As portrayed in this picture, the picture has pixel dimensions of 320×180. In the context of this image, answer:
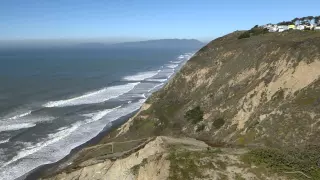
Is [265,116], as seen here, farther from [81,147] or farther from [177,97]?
[81,147]

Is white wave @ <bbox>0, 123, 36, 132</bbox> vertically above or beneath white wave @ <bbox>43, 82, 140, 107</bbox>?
beneath

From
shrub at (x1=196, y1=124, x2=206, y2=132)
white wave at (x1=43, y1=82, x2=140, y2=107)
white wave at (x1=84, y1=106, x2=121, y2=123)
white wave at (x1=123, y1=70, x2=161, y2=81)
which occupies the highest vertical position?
shrub at (x1=196, y1=124, x2=206, y2=132)

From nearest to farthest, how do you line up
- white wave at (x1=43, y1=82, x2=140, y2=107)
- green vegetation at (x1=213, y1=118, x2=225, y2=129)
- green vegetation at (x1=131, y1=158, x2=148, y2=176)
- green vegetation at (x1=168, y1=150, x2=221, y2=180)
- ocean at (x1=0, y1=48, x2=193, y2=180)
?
green vegetation at (x1=168, y1=150, x2=221, y2=180), green vegetation at (x1=131, y1=158, x2=148, y2=176), green vegetation at (x1=213, y1=118, x2=225, y2=129), ocean at (x1=0, y1=48, x2=193, y2=180), white wave at (x1=43, y1=82, x2=140, y2=107)

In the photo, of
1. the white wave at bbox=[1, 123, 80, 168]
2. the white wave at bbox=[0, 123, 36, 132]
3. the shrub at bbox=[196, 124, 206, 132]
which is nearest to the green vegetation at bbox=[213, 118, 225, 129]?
the shrub at bbox=[196, 124, 206, 132]

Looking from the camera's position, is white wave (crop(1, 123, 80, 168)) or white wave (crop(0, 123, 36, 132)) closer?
white wave (crop(1, 123, 80, 168))

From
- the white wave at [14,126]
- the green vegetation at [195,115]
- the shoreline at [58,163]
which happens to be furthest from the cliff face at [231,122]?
the white wave at [14,126]

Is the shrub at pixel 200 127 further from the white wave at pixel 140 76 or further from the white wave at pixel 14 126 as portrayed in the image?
the white wave at pixel 140 76

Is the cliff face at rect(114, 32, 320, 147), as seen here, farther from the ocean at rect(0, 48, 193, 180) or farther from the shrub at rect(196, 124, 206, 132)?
the ocean at rect(0, 48, 193, 180)

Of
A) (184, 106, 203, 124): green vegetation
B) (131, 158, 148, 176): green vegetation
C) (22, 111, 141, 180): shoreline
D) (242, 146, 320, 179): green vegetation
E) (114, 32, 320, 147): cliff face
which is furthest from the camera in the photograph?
(184, 106, 203, 124): green vegetation
